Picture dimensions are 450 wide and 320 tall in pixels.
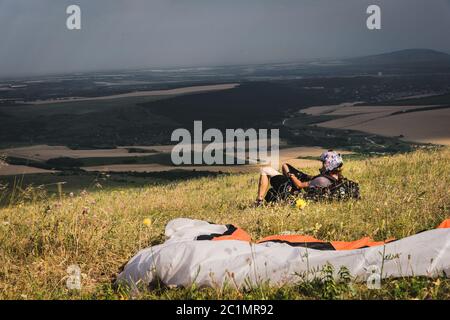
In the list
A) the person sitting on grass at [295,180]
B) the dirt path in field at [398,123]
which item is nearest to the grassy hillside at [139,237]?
the person sitting on grass at [295,180]

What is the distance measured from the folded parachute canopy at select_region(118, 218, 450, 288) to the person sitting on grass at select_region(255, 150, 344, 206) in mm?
4354

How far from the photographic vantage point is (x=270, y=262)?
4336 mm

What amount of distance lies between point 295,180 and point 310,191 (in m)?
0.37

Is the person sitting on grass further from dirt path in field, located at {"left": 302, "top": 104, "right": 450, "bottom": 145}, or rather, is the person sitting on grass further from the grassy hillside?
dirt path in field, located at {"left": 302, "top": 104, "right": 450, "bottom": 145}

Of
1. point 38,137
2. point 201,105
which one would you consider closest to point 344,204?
point 38,137

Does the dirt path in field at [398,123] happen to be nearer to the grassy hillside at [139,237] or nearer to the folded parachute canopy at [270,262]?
the grassy hillside at [139,237]

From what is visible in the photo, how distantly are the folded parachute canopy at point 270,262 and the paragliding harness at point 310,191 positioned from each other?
3.81 meters

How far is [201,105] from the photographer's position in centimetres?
15425

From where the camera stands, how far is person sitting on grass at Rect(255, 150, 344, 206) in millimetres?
9180

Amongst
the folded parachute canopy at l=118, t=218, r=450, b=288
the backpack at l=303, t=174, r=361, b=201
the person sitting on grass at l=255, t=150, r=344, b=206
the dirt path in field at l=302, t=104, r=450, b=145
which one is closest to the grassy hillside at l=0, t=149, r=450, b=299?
the folded parachute canopy at l=118, t=218, r=450, b=288

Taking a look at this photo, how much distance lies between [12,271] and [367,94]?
6086 inches

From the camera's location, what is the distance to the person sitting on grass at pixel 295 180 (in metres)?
9.18
